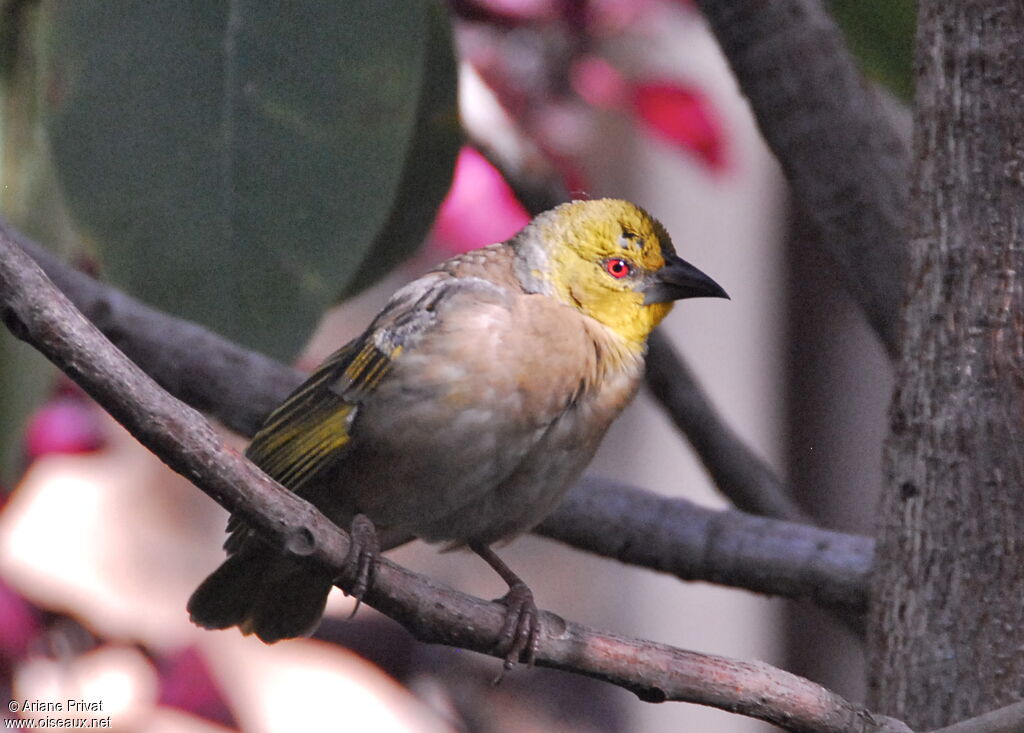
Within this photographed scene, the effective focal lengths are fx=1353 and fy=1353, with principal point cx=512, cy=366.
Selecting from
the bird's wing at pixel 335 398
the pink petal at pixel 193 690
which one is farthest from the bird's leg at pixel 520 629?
the pink petal at pixel 193 690

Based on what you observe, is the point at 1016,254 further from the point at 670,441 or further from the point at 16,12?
the point at 670,441

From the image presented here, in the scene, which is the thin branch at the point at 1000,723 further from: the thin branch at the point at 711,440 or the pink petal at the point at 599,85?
the pink petal at the point at 599,85

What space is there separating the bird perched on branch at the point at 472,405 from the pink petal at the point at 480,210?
2.31 ft

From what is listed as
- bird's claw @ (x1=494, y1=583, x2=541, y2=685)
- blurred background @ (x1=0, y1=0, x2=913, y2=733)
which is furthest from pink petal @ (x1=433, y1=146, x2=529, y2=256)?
bird's claw @ (x1=494, y1=583, x2=541, y2=685)

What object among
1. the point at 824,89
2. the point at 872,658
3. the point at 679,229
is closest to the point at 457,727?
the point at 872,658

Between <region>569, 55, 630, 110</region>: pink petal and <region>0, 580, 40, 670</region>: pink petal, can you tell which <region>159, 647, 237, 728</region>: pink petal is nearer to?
<region>0, 580, 40, 670</region>: pink petal

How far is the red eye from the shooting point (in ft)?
6.33

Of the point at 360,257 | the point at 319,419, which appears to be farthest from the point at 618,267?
the point at 319,419

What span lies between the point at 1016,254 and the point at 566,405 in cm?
57

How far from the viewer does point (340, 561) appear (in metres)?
1.33

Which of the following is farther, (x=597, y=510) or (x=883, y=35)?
(x=883, y=35)

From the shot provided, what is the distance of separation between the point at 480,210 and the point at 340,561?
1.44m

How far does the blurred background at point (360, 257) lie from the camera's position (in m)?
1.95

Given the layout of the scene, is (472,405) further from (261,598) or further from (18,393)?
(18,393)
